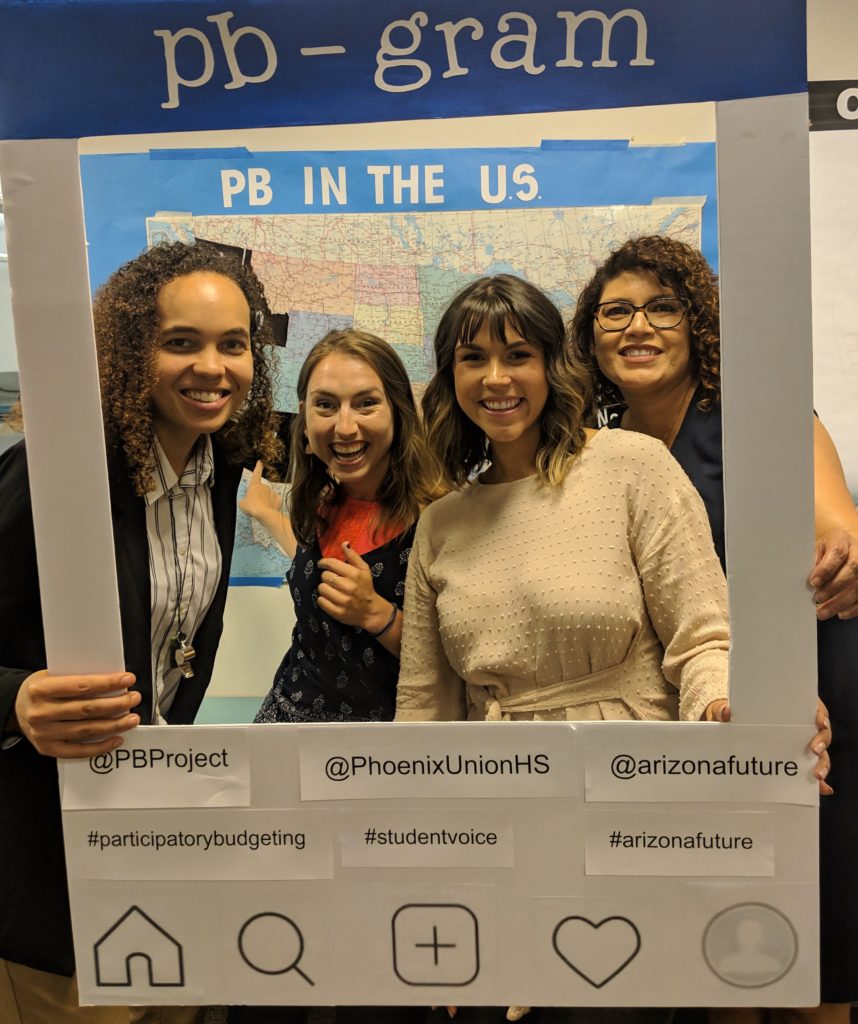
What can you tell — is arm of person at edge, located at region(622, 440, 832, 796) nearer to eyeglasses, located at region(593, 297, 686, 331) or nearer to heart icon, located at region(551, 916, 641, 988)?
eyeglasses, located at region(593, 297, 686, 331)

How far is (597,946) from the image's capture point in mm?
1169

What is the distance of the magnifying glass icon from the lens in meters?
1.21

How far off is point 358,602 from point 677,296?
0.62 m

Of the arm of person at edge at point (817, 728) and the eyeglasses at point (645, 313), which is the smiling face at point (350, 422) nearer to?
the eyeglasses at point (645, 313)

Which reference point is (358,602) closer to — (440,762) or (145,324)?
(440,762)

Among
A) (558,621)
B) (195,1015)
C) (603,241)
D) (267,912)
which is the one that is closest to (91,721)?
(267,912)

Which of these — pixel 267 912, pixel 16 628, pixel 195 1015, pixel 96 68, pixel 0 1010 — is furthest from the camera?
pixel 195 1015

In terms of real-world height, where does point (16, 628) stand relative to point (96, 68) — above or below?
below

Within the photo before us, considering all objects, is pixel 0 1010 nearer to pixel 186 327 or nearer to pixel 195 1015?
pixel 195 1015

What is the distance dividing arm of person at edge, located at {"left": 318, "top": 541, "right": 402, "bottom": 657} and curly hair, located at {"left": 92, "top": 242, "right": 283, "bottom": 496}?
0.78 feet

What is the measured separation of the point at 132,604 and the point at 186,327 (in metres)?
0.40

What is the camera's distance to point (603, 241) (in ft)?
3.76

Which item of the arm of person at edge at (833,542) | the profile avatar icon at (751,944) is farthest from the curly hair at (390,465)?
the profile avatar icon at (751,944)

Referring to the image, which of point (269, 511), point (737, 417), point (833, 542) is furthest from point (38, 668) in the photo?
point (833, 542)
